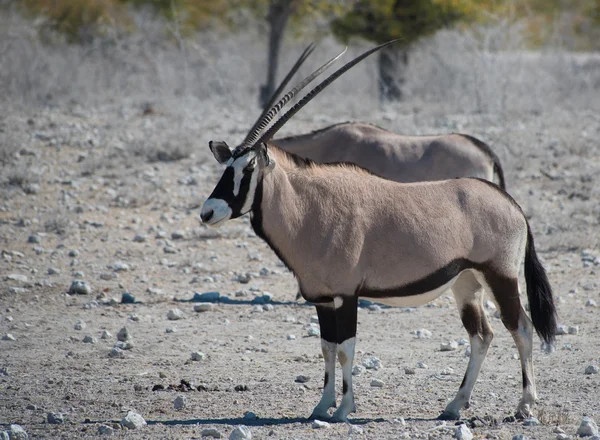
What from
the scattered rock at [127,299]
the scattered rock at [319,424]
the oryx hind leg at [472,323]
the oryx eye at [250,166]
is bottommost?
the scattered rock at [127,299]

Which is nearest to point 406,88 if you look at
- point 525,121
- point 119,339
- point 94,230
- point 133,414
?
point 525,121

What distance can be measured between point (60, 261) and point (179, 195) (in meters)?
2.96

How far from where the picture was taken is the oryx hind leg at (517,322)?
224 inches

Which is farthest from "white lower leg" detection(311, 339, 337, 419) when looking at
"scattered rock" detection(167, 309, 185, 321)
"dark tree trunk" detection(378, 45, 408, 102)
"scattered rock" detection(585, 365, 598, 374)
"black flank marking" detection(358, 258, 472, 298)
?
"dark tree trunk" detection(378, 45, 408, 102)

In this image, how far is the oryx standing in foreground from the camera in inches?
216

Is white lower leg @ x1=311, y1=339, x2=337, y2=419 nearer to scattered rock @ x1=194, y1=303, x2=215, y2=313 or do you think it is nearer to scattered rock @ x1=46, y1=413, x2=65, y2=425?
scattered rock @ x1=46, y1=413, x2=65, y2=425

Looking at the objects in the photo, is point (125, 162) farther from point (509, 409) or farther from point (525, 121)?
point (509, 409)

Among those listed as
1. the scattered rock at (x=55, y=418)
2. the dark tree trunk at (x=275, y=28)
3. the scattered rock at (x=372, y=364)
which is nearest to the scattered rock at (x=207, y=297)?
the scattered rock at (x=372, y=364)

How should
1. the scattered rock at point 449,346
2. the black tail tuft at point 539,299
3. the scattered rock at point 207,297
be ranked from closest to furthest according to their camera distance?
the black tail tuft at point 539,299, the scattered rock at point 449,346, the scattered rock at point 207,297

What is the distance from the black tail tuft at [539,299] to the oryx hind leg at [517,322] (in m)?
0.18

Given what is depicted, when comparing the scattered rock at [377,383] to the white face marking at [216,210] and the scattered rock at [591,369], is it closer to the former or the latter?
the scattered rock at [591,369]

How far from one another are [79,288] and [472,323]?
4.45 metres

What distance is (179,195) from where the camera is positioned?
1284cm

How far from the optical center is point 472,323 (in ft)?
19.6
